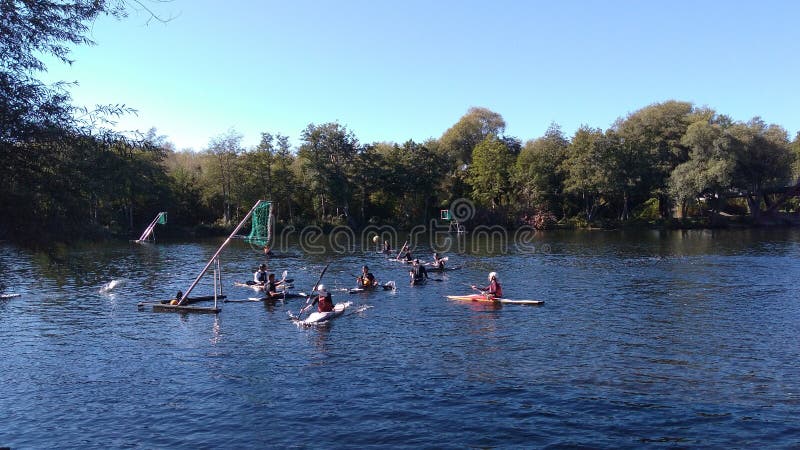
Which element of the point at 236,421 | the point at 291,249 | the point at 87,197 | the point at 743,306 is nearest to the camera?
the point at 87,197

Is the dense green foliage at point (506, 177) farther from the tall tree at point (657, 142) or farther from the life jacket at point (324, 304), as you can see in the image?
the life jacket at point (324, 304)

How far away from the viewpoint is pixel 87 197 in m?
14.9

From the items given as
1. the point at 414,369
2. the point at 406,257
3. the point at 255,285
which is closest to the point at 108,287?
the point at 255,285

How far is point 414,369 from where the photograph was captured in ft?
74.7

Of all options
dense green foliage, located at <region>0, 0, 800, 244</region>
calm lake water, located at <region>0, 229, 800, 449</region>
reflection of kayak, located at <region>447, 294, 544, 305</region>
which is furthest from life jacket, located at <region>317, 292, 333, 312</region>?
dense green foliage, located at <region>0, 0, 800, 244</region>

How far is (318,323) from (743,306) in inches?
933

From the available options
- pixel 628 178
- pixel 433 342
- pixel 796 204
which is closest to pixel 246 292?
pixel 433 342

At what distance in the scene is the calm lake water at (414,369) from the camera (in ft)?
56.7

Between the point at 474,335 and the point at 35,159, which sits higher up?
the point at 35,159

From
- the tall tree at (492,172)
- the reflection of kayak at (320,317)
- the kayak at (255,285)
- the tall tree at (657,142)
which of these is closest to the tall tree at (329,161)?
the tall tree at (492,172)

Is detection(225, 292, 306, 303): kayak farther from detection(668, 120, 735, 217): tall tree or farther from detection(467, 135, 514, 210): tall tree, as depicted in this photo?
detection(467, 135, 514, 210): tall tree

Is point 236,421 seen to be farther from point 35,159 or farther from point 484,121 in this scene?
point 484,121

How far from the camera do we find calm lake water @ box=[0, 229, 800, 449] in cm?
1728

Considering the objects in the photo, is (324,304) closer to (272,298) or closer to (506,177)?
(272,298)
